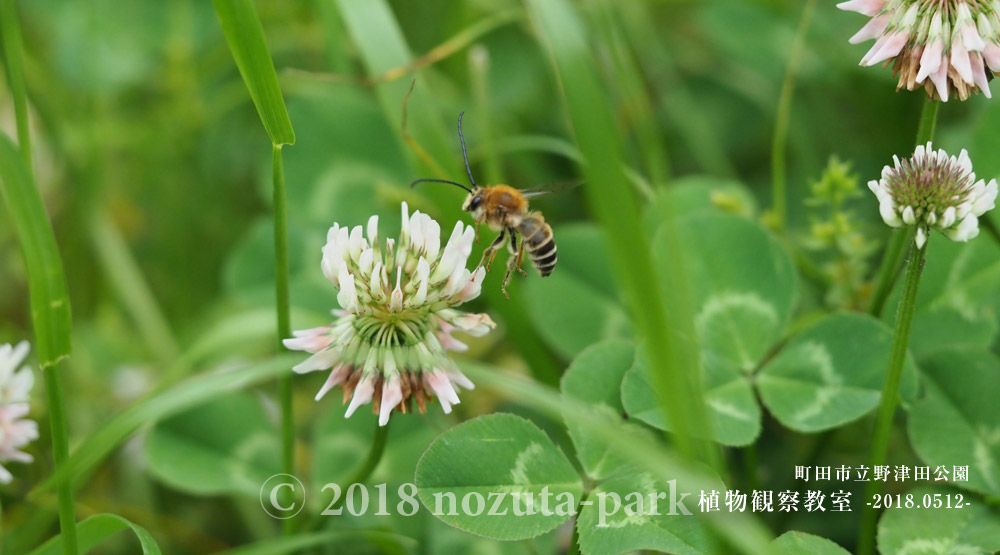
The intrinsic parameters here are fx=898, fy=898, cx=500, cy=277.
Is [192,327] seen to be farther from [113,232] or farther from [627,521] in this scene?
[627,521]

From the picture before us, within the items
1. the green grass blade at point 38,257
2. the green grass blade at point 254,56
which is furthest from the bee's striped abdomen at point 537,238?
the green grass blade at point 38,257

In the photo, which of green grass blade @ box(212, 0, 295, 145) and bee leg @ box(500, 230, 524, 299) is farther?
bee leg @ box(500, 230, 524, 299)

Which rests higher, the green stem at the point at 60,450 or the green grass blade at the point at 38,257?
the green grass blade at the point at 38,257

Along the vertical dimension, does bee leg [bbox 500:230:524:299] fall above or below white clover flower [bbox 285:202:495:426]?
above

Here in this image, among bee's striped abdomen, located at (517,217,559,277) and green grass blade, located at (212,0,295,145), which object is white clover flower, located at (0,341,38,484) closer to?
green grass blade, located at (212,0,295,145)

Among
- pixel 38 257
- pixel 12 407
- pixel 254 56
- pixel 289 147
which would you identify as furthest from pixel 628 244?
pixel 289 147

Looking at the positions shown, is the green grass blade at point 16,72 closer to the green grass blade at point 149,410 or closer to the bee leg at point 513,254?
the green grass blade at point 149,410

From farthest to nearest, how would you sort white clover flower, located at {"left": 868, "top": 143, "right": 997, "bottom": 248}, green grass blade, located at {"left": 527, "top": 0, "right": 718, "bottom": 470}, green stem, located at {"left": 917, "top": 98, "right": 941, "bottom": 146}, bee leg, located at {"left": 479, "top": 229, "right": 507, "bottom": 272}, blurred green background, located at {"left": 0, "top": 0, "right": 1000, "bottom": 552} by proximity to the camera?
1. blurred green background, located at {"left": 0, "top": 0, "right": 1000, "bottom": 552}
2. bee leg, located at {"left": 479, "top": 229, "right": 507, "bottom": 272}
3. green stem, located at {"left": 917, "top": 98, "right": 941, "bottom": 146}
4. white clover flower, located at {"left": 868, "top": 143, "right": 997, "bottom": 248}
5. green grass blade, located at {"left": 527, "top": 0, "right": 718, "bottom": 470}

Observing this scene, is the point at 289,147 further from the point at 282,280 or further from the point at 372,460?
the point at 372,460

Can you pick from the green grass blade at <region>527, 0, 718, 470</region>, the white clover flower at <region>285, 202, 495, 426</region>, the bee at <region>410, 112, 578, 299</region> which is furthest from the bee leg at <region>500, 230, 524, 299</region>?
the green grass blade at <region>527, 0, 718, 470</region>
